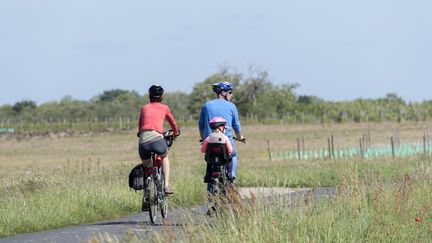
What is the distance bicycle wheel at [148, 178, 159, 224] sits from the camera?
1320 centimetres

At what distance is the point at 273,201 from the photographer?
9.54 meters

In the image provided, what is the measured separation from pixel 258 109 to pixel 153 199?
97509 mm

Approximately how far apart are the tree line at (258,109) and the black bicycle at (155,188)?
84.8 metres

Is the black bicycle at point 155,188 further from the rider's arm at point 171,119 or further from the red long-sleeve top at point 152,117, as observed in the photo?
the red long-sleeve top at point 152,117

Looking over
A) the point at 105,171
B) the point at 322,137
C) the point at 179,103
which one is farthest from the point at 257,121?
the point at 105,171

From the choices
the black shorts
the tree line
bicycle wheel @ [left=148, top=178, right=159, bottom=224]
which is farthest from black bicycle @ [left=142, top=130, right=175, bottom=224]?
the tree line

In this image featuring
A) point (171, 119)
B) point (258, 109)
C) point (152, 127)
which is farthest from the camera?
point (258, 109)

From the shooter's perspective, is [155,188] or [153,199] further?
[155,188]

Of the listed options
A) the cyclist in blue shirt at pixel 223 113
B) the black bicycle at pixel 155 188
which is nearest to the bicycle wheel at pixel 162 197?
the black bicycle at pixel 155 188

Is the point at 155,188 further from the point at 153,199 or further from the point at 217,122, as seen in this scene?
the point at 217,122

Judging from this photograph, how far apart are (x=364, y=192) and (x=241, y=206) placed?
3065 millimetres

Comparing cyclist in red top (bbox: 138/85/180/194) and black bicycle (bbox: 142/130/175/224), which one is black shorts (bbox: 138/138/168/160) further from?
black bicycle (bbox: 142/130/175/224)

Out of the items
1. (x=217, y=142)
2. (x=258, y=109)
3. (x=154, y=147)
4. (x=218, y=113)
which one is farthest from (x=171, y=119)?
(x=258, y=109)

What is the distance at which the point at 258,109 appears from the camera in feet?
363
